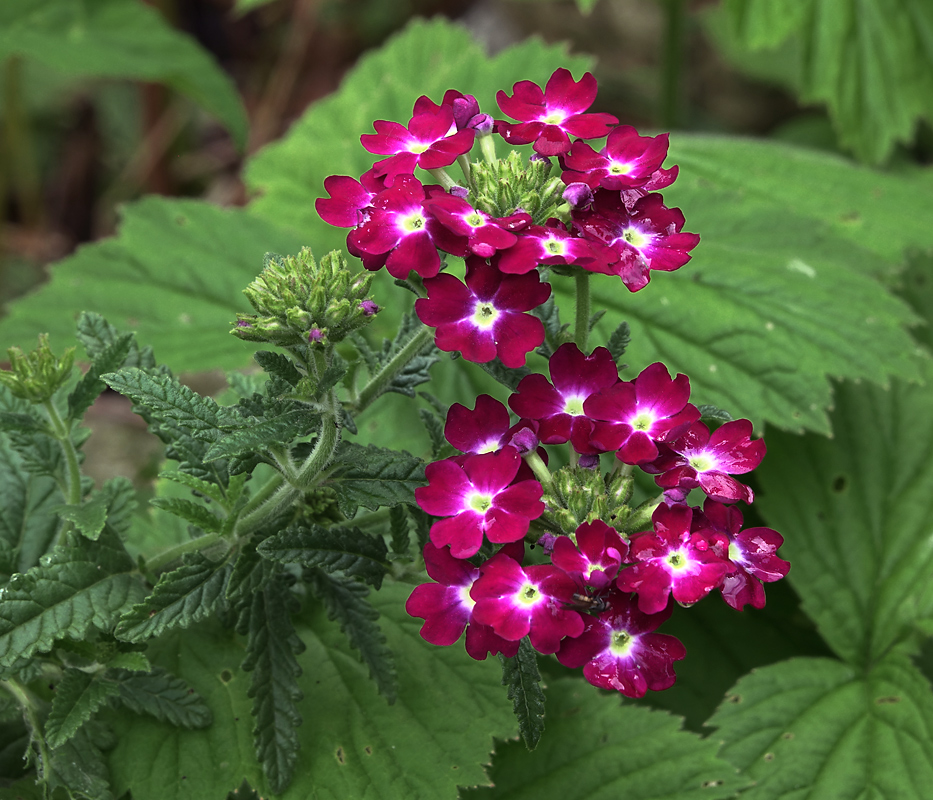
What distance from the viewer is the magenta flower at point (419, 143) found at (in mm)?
1447

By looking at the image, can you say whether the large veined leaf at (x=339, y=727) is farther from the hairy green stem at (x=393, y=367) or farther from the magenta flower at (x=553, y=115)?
the magenta flower at (x=553, y=115)

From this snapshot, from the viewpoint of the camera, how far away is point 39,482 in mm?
2094

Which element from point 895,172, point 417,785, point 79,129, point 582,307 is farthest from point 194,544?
point 79,129

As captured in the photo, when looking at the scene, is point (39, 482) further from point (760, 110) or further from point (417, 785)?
point (760, 110)

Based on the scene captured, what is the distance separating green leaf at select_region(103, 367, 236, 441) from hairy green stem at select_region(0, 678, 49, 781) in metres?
0.70

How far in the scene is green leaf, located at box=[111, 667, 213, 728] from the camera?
6.09ft

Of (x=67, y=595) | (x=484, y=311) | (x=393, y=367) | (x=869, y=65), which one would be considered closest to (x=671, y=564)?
(x=484, y=311)

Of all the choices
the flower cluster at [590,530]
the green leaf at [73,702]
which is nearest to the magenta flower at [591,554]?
the flower cluster at [590,530]

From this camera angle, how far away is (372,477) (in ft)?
5.06

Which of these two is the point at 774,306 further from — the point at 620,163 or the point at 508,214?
the point at 508,214

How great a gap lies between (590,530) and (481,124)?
761 millimetres

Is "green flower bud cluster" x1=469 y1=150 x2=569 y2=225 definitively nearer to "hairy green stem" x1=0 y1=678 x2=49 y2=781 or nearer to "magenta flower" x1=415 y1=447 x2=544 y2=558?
"magenta flower" x1=415 y1=447 x2=544 y2=558

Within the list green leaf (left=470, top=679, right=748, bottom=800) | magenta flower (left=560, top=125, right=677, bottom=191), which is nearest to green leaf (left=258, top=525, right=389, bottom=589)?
magenta flower (left=560, top=125, right=677, bottom=191)

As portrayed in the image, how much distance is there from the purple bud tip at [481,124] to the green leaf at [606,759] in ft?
4.51
